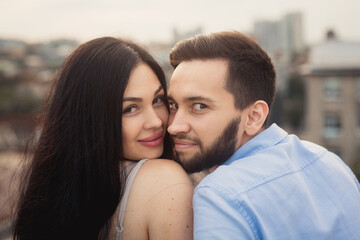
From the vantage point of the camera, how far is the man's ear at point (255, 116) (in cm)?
225

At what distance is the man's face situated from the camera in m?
2.19

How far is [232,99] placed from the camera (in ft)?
7.32

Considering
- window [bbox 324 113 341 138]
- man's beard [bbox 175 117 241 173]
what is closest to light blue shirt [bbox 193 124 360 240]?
man's beard [bbox 175 117 241 173]

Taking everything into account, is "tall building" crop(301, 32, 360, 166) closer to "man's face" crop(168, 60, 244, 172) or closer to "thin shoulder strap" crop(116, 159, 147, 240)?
"man's face" crop(168, 60, 244, 172)

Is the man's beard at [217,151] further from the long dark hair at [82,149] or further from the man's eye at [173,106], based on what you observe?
the long dark hair at [82,149]

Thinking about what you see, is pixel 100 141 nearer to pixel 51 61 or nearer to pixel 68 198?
pixel 68 198

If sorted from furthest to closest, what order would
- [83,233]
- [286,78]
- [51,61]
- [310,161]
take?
[51,61], [286,78], [83,233], [310,161]

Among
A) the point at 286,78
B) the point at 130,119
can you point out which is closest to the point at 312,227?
the point at 130,119

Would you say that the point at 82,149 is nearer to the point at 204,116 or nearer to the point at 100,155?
the point at 100,155

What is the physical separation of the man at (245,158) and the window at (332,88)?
25.3 meters

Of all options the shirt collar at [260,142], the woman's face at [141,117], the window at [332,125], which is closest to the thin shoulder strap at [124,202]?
the woman's face at [141,117]

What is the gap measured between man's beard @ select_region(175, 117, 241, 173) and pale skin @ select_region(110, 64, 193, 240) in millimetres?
154

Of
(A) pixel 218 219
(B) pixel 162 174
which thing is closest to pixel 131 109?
(B) pixel 162 174

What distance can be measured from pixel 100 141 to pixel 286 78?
4502cm
